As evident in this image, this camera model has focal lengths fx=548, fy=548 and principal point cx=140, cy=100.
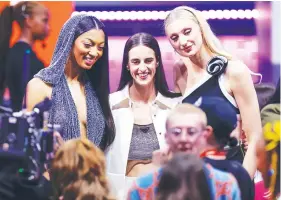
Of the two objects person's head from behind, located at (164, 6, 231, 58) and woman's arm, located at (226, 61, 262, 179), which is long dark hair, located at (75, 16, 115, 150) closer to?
person's head from behind, located at (164, 6, 231, 58)

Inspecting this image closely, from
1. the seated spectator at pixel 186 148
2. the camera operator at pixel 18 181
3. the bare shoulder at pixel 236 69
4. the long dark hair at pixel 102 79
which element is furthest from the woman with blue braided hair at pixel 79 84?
the bare shoulder at pixel 236 69

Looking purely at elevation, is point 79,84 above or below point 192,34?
below

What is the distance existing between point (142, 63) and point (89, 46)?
25 cm

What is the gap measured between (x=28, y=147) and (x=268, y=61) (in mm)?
1128

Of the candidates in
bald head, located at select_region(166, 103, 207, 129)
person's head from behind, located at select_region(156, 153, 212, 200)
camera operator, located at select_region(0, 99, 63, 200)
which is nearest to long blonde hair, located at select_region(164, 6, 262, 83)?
bald head, located at select_region(166, 103, 207, 129)

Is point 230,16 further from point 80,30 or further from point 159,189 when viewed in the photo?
point 159,189

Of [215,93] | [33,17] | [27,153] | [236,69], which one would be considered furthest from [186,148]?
[33,17]

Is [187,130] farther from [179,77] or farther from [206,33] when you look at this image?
[206,33]

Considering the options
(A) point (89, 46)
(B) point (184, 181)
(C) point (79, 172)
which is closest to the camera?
(B) point (184, 181)

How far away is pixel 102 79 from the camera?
8.16 ft

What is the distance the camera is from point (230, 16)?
8.06 ft

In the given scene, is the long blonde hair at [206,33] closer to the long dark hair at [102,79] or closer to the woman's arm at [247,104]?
the woman's arm at [247,104]

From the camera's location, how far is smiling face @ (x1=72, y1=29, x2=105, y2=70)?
246 cm

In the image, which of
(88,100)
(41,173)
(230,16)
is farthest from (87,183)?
(230,16)
